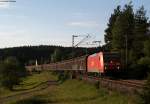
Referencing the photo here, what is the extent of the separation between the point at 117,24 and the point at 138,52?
24.4 metres

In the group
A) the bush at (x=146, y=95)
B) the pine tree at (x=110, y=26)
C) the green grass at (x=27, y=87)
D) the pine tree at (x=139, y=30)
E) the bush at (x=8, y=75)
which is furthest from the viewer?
the pine tree at (x=110, y=26)

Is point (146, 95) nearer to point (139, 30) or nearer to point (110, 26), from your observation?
point (139, 30)

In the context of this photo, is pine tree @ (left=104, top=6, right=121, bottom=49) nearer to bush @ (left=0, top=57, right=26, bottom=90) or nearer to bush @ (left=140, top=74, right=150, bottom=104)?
bush @ (left=0, top=57, right=26, bottom=90)

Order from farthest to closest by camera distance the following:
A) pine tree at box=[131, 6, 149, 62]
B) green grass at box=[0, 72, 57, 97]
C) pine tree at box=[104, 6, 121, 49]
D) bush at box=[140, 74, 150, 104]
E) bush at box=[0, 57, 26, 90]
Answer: pine tree at box=[104, 6, 121, 49] < bush at box=[0, 57, 26, 90] < pine tree at box=[131, 6, 149, 62] < green grass at box=[0, 72, 57, 97] < bush at box=[140, 74, 150, 104]

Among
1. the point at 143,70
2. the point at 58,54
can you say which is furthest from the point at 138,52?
the point at 58,54

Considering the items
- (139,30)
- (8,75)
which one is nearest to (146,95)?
(139,30)

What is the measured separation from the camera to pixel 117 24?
99062 mm

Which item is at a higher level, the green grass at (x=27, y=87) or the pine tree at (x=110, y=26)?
the pine tree at (x=110, y=26)

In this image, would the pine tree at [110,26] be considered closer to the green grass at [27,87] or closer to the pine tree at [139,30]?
the pine tree at [139,30]

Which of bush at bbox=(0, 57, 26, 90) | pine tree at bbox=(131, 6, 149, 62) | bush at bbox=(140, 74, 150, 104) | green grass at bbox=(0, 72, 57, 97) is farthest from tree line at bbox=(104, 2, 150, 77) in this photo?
bush at bbox=(140, 74, 150, 104)

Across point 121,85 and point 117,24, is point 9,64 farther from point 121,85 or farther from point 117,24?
point 121,85

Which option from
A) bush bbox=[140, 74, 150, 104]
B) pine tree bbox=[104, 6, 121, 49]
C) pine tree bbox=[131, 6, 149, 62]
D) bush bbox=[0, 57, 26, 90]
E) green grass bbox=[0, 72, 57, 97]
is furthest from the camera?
pine tree bbox=[104, 6, 121, 49]

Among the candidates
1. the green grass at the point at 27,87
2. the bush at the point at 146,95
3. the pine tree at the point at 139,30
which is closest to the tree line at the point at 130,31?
the pine tree at the point at 139,30

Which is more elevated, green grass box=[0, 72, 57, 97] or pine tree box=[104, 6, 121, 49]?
pine tree box=[104, 6, 121, 49]
